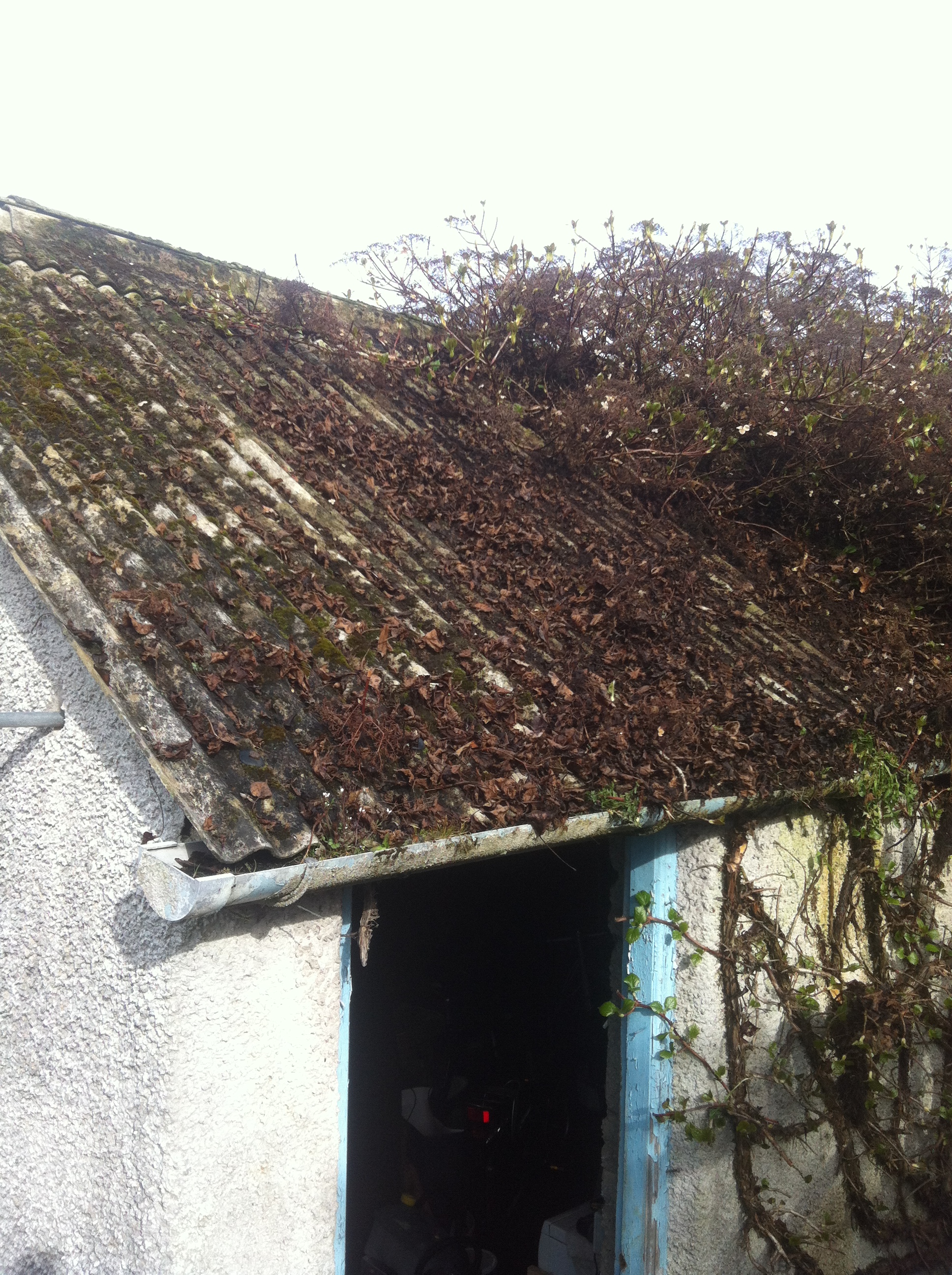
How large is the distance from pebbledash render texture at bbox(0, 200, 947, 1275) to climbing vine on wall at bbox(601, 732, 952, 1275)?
12cm

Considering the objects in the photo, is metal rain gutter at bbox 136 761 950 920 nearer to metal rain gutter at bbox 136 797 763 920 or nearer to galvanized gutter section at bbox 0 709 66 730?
metal rain gutter at bbox 136 797 763 920

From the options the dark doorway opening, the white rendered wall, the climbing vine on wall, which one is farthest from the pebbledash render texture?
the dark doorway opening

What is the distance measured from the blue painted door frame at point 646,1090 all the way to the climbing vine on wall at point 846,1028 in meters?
0.05

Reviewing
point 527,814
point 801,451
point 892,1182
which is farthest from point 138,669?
point 801,451

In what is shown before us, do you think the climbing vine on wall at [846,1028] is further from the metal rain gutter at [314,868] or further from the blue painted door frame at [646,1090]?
the metal rain gutter at [314,868]

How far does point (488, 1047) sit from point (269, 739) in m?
3.55

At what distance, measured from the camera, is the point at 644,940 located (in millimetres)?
3934

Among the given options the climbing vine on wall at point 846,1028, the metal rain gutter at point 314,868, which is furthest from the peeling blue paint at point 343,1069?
the climbing vine on wall at point 846,1028

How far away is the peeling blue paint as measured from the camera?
2908 mm

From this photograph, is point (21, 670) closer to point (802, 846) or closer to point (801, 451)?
point (802, 846)

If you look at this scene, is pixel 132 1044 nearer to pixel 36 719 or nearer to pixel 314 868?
pixel 314 868

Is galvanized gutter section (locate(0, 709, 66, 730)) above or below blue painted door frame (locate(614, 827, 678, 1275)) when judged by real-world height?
above

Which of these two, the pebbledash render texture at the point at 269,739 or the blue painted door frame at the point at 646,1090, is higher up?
the pebbledash render texture at the point at 269,739

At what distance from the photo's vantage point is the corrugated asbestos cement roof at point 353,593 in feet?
9.46
